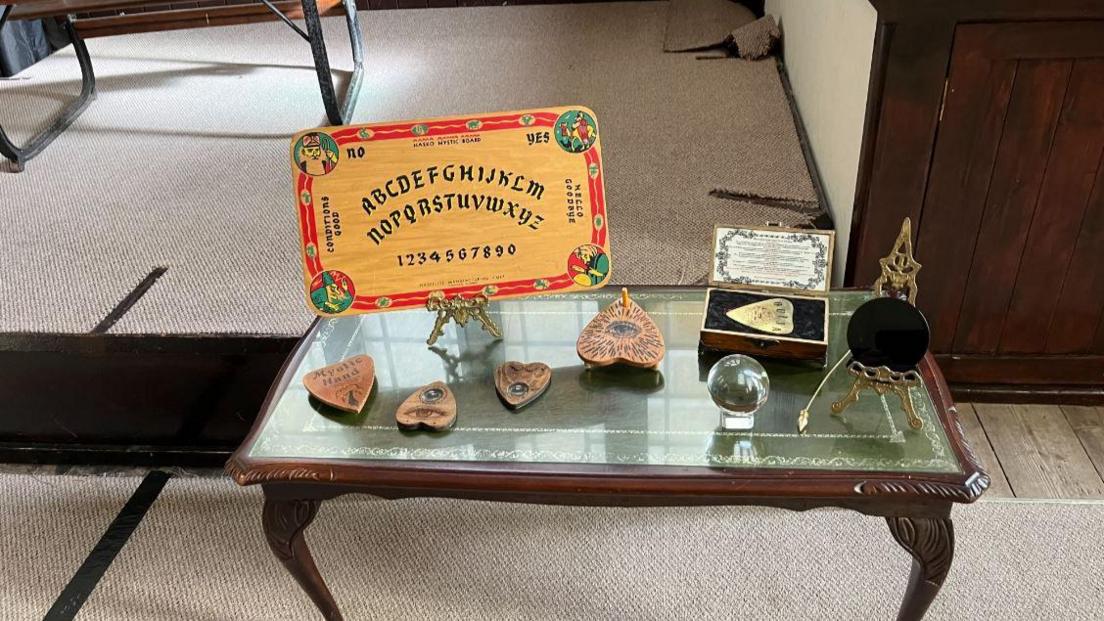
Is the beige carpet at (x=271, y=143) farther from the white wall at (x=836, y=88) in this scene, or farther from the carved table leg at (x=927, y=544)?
the carved table leg at (x=927, y=544)

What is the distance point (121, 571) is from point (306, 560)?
1.90 feet

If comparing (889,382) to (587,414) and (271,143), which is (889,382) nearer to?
(587,414)

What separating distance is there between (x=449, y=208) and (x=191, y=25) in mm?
2043

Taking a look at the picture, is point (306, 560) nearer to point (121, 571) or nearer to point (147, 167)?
point (121, 571)

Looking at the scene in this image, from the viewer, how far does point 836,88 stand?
1856mm

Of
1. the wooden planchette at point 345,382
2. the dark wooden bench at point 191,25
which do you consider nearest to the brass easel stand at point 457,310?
the wooden planchette at point 345,382

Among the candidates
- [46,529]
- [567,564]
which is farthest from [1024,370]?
[46,529]

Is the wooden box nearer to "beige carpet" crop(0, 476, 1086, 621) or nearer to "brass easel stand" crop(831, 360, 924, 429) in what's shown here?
"brass easel stand" crop(831, 360, 924, 429)

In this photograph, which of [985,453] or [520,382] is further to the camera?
[985,453]

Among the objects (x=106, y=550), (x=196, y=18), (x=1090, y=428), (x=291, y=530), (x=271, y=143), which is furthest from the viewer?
(x=196, y=18)

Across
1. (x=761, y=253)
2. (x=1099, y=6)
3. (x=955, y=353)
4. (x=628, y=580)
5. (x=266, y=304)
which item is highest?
(x=1099, y=6)

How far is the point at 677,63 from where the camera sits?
2.86 metres

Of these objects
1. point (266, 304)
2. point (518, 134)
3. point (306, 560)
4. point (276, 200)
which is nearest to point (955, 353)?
point (518, 134)

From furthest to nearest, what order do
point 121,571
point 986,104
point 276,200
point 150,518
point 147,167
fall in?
point 147,167 → point 276,200 → point 150,518 → point 121,571 → point 986,104
